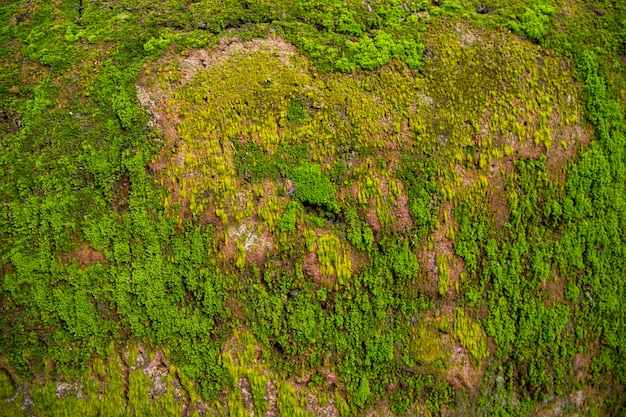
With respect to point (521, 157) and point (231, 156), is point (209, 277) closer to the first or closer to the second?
point (231, 156)

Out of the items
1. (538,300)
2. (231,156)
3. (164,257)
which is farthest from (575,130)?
(164,257)

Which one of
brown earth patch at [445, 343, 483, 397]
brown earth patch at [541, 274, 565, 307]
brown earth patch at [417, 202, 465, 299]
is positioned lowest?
brown earth patch at [445, 343, 483, 397]

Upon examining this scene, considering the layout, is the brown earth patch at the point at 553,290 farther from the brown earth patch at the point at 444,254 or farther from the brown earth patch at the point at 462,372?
the brown earth patch at the point at 462,372

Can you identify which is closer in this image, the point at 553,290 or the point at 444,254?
the point at 444,254

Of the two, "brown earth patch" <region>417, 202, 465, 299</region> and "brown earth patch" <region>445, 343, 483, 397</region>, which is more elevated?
"brown earth patch" <region>417, 202, 465, 299</region>

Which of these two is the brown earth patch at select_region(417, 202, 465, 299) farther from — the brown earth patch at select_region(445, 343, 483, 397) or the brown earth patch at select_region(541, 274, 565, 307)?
the brown earth patch at select_region(541, 274, 565, 307)

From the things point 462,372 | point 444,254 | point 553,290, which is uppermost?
point 444,254

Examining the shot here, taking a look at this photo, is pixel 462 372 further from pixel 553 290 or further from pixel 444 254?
pixel 553 290

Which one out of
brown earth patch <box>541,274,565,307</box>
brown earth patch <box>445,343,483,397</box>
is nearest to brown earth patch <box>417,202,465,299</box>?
brown earth patch <box>445,343,483,397</box>

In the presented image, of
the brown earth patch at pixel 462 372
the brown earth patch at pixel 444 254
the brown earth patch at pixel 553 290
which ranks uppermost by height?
the brown earth patch at pixel 444 254

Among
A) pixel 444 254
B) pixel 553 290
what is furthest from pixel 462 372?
pixel 553 290

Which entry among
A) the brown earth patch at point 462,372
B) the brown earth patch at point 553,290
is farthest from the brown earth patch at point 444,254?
the brown earth patch at point 553,290
